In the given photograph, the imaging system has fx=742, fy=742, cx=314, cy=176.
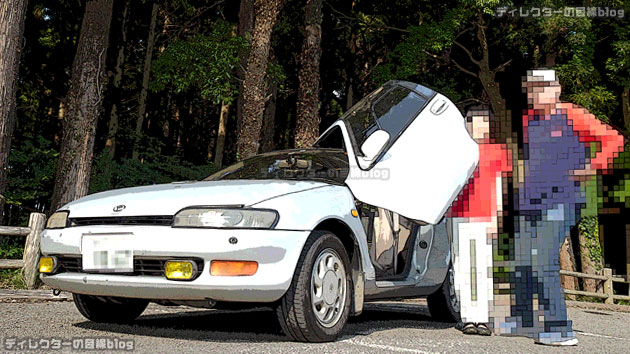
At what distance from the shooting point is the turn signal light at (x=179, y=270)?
4.60 meters

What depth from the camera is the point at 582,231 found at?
67.8 ft

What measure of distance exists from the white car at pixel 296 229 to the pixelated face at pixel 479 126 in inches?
4.5

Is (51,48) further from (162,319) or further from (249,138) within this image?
(162,319)

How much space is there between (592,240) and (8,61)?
53.4 feet

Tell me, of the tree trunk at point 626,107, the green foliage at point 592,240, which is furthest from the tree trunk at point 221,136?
the tree trunk at point 626,107

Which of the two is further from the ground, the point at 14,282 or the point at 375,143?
the point at 375,143

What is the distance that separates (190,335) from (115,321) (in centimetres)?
91

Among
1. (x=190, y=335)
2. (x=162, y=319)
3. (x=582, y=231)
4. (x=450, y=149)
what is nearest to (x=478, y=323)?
(x=450, y=149)

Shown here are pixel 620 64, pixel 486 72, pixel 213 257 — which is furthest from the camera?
pixel 486 72

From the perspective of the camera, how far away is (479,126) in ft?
18.5

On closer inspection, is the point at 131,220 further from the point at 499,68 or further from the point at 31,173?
the point at 499,68

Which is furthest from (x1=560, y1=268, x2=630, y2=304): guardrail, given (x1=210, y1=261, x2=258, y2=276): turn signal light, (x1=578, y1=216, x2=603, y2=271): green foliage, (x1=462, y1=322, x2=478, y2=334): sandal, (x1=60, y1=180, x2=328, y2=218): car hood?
(x1=210, y1=261, x2=258, y2=276): turn signal light

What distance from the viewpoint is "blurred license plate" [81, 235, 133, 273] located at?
473cm

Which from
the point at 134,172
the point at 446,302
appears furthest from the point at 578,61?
the point at 446,302
